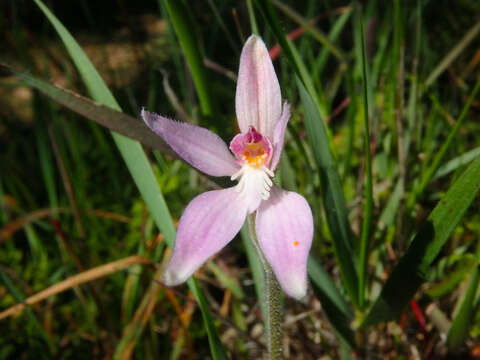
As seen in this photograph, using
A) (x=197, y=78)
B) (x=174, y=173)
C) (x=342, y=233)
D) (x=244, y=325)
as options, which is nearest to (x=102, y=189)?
(x=174, y=173)

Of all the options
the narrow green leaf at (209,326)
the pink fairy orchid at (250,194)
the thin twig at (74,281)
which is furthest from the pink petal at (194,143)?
the thin twig at (74,281)

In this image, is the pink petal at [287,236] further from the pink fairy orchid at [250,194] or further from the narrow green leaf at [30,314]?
the narrow green leaf at [30,314]

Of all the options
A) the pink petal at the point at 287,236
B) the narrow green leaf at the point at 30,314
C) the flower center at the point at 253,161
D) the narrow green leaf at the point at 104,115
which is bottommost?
the narrow green leaf at the point at 30,314

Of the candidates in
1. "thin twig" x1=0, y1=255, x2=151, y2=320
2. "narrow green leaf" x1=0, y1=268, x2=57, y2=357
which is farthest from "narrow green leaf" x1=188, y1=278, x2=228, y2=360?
"narrow green leaf" x1=0, y1=268, x2=57, y2=357

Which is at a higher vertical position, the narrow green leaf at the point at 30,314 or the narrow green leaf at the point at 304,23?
the narrow green leaf at the point at 304,23

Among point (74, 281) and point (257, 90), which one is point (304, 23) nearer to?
point (257, 90)

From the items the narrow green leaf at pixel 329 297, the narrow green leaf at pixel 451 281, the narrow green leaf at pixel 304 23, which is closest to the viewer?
the narrow green leaf at pixel 329 297

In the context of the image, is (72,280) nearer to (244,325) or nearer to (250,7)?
(244,325)

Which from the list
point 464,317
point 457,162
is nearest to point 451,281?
point 464,317

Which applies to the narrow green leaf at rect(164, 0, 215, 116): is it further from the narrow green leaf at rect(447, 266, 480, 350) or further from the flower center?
the narrow green leaf at rect(447, 266, 480, 350)
